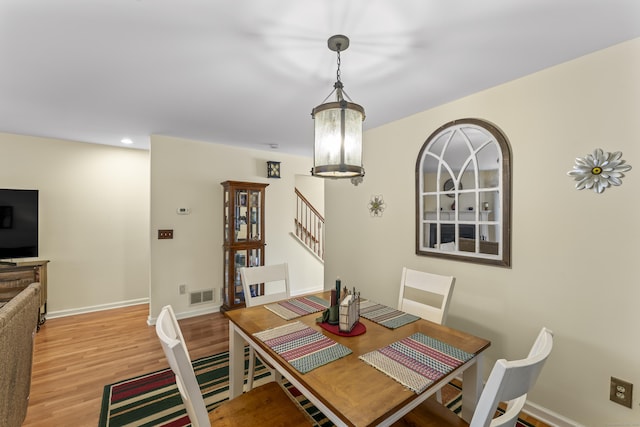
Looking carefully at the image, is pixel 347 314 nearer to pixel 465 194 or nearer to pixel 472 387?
pixel 472 387

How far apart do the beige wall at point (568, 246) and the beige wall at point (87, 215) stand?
423cm

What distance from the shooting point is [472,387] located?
1.41 m

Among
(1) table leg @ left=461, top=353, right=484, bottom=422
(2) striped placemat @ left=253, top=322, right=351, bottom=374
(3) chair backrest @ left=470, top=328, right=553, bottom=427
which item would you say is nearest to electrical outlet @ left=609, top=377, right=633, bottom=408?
(1) table leg @ left=461, top=353, right=484, bottom=422

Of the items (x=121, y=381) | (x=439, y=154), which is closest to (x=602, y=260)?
(x=439, y=154)

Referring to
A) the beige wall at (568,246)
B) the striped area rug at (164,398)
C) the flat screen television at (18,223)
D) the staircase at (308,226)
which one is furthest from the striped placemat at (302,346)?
the flat screen television at (18,223)

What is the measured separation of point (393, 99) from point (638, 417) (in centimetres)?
251

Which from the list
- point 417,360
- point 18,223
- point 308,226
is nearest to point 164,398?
point 417,360

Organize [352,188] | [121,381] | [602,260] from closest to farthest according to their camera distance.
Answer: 1. [602,260]
2. [121,381]
3. [352,188]

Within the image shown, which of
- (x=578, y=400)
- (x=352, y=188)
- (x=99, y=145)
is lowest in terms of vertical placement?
(x=578, y=400)

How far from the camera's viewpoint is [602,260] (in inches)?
66.0

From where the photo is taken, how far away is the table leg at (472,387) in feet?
4.56

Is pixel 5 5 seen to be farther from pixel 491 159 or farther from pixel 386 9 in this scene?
pixel 491 159

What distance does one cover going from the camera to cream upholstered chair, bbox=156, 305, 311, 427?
0.98 meters

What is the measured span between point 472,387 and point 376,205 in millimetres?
1924
